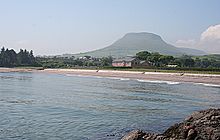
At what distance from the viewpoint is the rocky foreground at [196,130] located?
10.2 meters

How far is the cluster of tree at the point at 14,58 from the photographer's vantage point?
16862 centimetres

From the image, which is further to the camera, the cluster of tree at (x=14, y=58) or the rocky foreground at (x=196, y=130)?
the cluster of tree at (x=14, y=58)

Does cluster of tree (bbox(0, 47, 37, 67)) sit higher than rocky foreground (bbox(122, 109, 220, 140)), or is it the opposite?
cluster of tree (bbox(0, 47, 37, 67))

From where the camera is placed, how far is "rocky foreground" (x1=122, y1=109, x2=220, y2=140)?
1023cm

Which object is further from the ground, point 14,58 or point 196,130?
point 14,58

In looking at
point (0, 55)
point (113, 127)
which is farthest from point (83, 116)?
point (0, 55)

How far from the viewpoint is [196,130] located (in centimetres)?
1055

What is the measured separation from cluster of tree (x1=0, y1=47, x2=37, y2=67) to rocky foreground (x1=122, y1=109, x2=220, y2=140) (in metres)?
165

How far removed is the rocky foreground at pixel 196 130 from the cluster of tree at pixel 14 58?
541ft

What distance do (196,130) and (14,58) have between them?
171595 millimetres

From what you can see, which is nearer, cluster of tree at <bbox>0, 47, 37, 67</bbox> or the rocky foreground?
the rocky foreground

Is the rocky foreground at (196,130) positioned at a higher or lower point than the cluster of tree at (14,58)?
lower

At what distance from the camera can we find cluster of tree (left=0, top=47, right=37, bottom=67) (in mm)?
168625

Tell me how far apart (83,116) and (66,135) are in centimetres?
573
